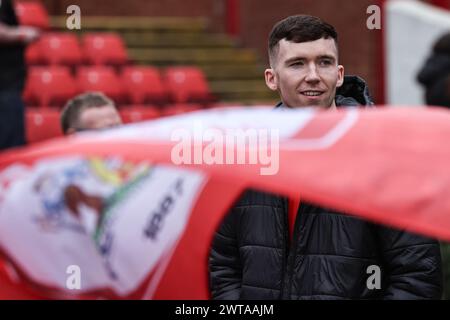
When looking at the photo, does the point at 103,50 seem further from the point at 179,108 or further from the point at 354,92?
the point at 354,92

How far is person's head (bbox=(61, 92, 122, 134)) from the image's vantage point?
4883 mm

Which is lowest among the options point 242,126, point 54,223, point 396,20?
point 54,223

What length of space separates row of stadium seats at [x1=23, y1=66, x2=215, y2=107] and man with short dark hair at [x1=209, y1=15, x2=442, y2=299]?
7614mm

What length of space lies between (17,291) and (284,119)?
3.29 ft

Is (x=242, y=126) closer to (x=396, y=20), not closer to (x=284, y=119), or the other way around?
(x=284, y=119)

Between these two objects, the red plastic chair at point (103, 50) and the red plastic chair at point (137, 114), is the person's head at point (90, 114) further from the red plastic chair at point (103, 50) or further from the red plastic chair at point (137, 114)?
the red plastic chair at point (103, 50)

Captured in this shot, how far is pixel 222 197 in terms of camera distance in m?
2.27

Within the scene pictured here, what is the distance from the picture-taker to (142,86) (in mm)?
11492

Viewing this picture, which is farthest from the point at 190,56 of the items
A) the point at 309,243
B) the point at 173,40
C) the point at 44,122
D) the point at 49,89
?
the point at 309,243

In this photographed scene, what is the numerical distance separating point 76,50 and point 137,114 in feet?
6.59

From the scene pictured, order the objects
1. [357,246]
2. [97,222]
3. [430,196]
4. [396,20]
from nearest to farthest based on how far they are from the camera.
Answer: [430,196], [97,222], [357,246], [396,20]

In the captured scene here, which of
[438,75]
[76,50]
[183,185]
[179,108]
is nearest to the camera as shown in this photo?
[183,185]

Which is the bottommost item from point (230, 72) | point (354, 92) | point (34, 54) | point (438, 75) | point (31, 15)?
point (354, 92)
